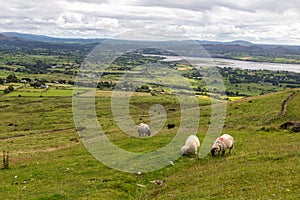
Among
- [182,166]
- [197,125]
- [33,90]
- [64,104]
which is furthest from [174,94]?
[182,166]

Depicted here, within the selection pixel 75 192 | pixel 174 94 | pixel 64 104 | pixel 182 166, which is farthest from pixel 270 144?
pixel 174 94

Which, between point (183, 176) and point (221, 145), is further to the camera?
point (221, 145)

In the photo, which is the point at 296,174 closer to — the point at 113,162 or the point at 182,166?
the point at 182,166

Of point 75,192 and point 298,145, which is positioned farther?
point 298,145

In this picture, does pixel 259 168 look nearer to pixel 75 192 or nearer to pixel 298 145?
pixel 298 145

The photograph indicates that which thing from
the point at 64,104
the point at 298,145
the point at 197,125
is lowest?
the point at 64,104

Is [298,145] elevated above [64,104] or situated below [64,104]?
above

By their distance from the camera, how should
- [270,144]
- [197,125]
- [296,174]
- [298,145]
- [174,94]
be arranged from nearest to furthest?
1. [296,174]
2. [298,145]
3. [270,144]
4. [197,125]
5. [174,94]

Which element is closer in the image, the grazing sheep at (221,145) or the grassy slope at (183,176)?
the grassy slope at (183,176)

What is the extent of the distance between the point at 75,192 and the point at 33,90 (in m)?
153

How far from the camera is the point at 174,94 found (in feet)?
530

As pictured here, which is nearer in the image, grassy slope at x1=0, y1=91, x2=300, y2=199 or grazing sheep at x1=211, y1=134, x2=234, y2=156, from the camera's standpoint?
grassy slope at x1=0, y1=91, x2=300, y2=199

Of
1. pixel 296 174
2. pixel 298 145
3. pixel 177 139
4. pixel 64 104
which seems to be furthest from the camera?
pixel 64 104

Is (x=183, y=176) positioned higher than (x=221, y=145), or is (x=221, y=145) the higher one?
(x=221, y=145)
